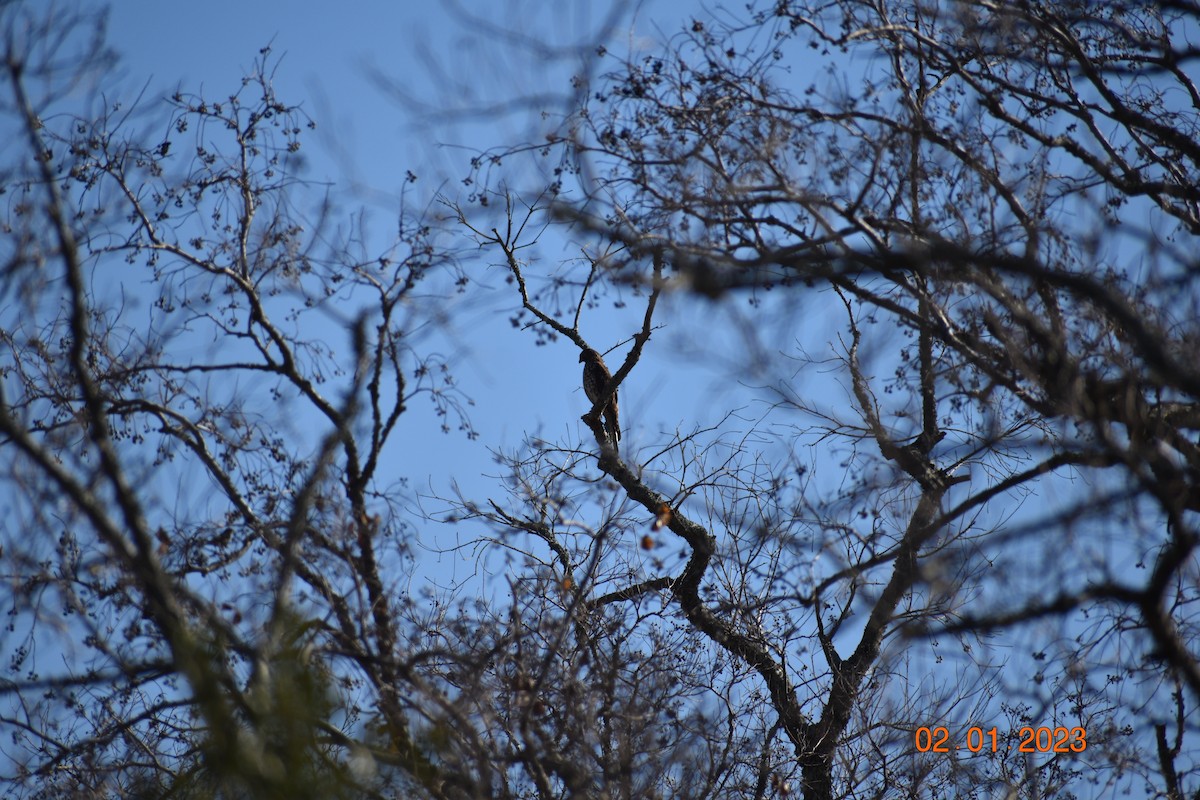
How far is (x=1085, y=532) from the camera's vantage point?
165 inches

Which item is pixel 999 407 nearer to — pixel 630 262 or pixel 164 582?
pixel 630 262

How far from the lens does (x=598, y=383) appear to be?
823cm

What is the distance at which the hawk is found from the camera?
7.83m

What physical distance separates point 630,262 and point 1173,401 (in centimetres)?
251

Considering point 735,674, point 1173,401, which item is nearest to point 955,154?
point 1173,401

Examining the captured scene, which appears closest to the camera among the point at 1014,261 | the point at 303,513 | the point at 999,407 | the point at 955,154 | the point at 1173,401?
the point at 1014,261
